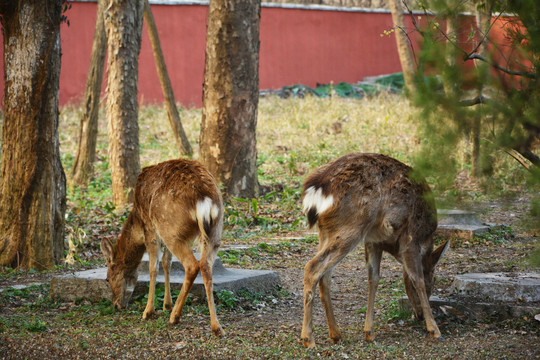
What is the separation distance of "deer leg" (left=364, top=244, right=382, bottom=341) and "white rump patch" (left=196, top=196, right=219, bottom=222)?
1.24 m

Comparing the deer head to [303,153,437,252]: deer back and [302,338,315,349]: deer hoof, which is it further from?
[302,338,315,349]: deer hoof

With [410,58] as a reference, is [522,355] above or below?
below

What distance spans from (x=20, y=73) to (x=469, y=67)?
4870 millimetres

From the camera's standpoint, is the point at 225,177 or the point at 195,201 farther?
the point at 225,177

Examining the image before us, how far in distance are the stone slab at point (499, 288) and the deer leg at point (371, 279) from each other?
862mm

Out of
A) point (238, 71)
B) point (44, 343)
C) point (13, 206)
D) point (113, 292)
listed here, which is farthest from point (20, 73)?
point (238, 71)

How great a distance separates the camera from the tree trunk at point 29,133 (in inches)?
287

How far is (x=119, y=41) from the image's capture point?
11.2 m

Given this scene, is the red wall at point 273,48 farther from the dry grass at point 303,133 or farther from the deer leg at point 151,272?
the deer leg at point 151,272

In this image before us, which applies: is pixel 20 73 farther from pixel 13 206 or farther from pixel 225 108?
pixel 225 108

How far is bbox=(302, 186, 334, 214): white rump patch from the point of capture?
16.6 feet

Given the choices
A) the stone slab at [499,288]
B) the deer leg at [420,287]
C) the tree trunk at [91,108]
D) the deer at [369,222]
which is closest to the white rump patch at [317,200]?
→ the deer at [369,222]

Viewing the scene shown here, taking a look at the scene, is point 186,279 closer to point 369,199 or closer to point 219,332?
point 219,332

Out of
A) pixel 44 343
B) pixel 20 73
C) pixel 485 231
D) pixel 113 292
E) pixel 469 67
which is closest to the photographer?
pixel 469 67
